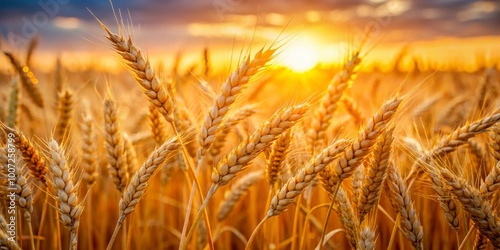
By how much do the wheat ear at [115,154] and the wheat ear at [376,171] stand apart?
3.12 feet

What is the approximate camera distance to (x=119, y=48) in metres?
1.27

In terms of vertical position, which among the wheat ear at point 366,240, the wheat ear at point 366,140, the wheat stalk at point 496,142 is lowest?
the wheat ear at point 366,240

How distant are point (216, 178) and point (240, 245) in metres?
1.89

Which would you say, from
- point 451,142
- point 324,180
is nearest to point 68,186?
point 324,180

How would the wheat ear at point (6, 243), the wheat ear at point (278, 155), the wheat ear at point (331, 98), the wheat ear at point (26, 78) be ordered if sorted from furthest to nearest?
the wheat ear at point (26, 78) → the wheat ear at point (331, 98) → the wheat ear at point (278, 155) → the wheat ear at point (6, 243)

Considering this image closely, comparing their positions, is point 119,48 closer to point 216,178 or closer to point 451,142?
point 216,178

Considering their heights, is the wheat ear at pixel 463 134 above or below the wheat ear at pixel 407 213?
above

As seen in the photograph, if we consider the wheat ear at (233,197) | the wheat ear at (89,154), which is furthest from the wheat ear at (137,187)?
the wheat ear at (233,197)

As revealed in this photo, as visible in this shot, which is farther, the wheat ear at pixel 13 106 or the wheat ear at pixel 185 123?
the wheat ear at pixel 13 106

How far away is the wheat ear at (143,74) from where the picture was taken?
1.28 metres

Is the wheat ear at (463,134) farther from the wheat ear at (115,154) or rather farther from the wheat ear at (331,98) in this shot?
the wheat ear at (115,154)

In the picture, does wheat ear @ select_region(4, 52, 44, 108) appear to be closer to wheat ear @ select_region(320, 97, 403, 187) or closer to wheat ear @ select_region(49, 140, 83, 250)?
wheat ear @ select_region(49, 140, 83, 250)

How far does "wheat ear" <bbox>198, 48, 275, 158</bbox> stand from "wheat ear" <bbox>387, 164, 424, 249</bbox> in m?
0.68

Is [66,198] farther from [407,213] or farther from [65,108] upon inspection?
[407,213]
